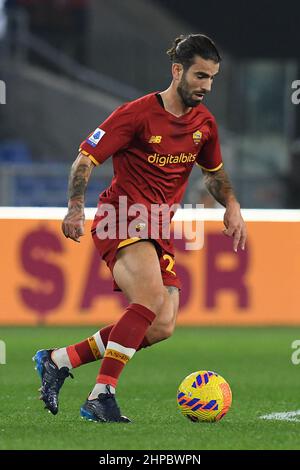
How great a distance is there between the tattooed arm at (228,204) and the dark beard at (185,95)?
0.68m

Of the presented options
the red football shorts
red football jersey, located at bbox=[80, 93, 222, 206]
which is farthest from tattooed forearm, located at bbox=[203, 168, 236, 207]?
the red football shorts

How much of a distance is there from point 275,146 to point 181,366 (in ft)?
36.0

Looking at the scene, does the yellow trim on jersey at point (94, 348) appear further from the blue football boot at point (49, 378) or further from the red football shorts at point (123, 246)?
the red football shorts at point (123, 246)

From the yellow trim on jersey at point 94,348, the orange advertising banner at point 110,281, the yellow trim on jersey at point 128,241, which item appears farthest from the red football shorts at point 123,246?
the orange advertising banner at point 110,281

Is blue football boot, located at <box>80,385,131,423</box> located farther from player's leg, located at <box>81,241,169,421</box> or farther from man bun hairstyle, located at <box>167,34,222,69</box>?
man bun hairstyle, located at <box>167,34,222,69</box>

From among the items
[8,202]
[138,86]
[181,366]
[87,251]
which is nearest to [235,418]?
[181,366]

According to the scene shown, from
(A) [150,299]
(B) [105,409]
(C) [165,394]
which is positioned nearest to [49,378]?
(B) [105,409]

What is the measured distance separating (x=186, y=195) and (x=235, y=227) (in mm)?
8872

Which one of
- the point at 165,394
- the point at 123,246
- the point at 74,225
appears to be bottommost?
the point at 165,394

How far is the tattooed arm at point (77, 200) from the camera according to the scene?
659cm

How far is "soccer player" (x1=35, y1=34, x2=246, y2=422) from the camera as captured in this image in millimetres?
6793

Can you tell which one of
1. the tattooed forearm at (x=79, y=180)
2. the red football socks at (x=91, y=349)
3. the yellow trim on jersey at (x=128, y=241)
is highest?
the tattooed forearm at (x=79, y=180)

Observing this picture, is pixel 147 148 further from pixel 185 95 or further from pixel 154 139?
pixel 185 95

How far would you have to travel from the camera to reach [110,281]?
13.6 metres
